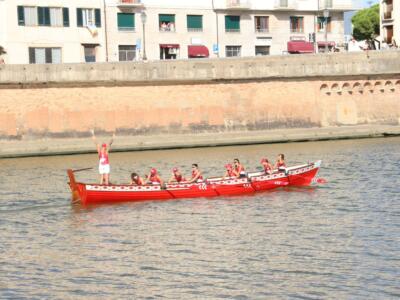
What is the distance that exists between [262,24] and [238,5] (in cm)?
298

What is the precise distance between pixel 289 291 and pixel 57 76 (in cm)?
3328

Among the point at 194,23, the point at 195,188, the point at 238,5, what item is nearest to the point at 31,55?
the point at 194,23

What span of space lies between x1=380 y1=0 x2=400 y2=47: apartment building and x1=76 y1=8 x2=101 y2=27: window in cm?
2581

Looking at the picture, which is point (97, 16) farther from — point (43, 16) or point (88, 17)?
point (43, 16)

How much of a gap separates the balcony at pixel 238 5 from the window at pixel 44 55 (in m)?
13.8

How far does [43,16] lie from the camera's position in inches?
2392

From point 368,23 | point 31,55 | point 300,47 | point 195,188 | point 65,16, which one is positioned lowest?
point 195,188

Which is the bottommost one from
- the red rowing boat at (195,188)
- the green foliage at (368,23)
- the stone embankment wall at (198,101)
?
the red rowing boat at (195,188)

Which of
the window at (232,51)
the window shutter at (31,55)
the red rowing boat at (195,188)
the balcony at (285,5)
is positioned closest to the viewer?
the red rowing boat at (195,188)

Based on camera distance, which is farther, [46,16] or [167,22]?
[167,22]

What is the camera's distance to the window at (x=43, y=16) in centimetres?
6000

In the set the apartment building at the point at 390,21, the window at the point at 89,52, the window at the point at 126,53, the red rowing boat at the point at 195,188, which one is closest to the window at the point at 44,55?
the window at the point at 89,52

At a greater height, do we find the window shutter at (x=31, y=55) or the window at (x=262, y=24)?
the window at (x=262, y=24)

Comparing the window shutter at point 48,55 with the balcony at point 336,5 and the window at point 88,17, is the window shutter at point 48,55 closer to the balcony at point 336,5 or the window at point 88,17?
the window at point 88,17
